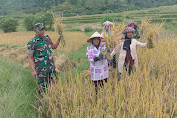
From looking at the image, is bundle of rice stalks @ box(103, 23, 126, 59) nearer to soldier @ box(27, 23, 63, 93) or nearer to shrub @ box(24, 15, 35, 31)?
soldier @ box(27, 23, 63, 93)

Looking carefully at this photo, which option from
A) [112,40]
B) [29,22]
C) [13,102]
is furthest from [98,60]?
[29,22]

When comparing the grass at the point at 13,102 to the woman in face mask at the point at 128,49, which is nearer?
the grass at the point at 13,102

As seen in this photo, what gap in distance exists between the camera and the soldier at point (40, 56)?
2404mm

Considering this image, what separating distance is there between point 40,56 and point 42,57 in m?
0.04

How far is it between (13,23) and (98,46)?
23.8m

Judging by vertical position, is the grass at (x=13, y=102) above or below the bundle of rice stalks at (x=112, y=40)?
below

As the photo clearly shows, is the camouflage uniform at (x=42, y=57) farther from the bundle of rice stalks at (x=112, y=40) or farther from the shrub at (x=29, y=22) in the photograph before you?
the shrub at (x=29, y=22)

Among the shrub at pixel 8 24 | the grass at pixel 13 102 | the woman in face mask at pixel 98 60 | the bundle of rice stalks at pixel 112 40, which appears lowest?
the grass at pixel 13 102

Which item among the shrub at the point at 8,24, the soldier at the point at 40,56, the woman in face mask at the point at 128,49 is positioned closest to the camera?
the soldier at the point at 40,56

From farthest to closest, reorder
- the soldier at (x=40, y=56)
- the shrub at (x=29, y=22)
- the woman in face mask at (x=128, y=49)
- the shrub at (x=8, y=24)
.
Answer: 1. the shrub at (x=29, y=22)
2. the shrub at (x=8, y=24)
3. the woman in face mask at (x=128, y=49)
4. the soldier at (x=40, y=56)

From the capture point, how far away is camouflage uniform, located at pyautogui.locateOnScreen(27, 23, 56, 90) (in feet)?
7.94

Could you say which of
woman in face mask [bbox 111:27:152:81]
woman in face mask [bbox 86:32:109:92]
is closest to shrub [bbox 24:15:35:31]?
woman in face mask [bbox 86:32:109:92]

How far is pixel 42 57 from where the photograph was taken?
252 cm

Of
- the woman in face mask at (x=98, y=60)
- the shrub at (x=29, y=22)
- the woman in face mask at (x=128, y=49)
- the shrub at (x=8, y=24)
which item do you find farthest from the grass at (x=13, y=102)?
the shrub at (x=29, y=22)
